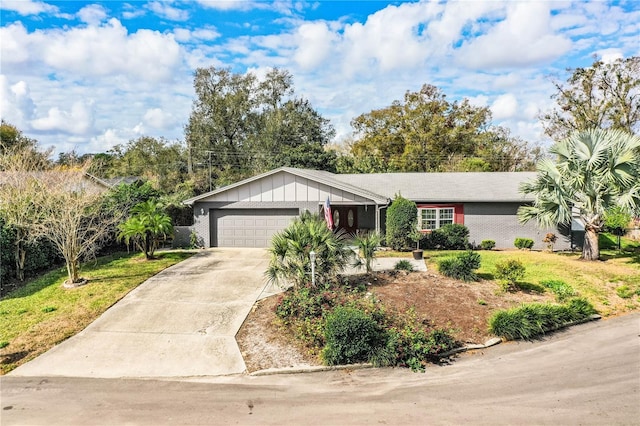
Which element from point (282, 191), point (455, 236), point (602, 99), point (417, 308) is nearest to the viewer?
point (417, 308)

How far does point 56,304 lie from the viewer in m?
11.0

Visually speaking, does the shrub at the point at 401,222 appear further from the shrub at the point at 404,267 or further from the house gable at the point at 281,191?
the shrub at the point at 404,267

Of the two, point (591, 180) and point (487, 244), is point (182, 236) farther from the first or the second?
point (591, 180)

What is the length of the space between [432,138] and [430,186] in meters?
Result: 19.8

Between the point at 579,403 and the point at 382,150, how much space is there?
3636 centimetres

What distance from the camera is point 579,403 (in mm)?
6418

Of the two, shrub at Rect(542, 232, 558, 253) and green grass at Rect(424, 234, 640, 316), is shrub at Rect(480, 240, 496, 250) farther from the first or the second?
shrub at Rect(542, 232, 558, 253)

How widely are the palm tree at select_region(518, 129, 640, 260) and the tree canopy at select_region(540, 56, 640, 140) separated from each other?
2128 cm

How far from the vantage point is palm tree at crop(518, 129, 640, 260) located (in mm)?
14631

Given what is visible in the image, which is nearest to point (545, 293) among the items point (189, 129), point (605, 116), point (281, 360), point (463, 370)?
point (463, 370)

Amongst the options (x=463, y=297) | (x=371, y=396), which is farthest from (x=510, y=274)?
(x=371, y=396)

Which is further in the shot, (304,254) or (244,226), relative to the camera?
(244,226)

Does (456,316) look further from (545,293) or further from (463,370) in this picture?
(545,293)

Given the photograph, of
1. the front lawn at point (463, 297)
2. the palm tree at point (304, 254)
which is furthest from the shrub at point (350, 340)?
the palm tree at point (304, 254)
